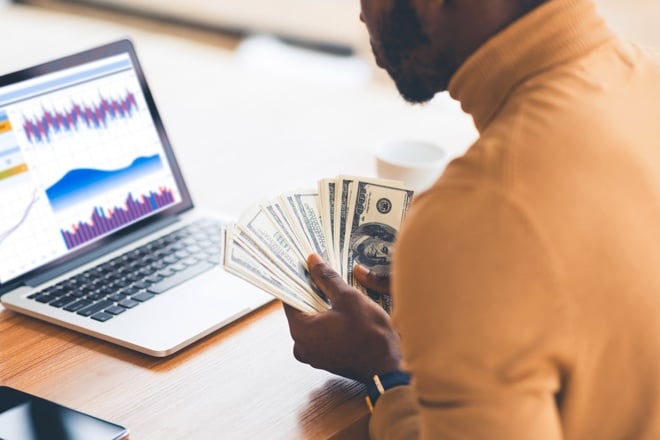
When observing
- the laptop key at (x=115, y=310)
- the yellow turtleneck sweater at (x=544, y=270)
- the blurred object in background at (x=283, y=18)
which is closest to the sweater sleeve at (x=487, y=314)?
the yellow turtleneck sweater at (x=544, y=270)

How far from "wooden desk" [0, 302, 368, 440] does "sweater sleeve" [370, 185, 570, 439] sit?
26 cm

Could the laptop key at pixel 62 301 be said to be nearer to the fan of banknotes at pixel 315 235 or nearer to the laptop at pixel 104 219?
the laptop at pixel 104 219

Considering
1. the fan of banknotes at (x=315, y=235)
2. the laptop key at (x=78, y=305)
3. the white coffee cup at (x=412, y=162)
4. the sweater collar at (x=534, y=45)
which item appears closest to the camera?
the sweater collar at (x=534, y=45)

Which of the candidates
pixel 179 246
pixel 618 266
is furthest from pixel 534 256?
pixel 179 246

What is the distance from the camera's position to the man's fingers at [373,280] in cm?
112

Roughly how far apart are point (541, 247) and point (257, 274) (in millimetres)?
434

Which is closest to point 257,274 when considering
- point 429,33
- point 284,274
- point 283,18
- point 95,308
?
point 284,274

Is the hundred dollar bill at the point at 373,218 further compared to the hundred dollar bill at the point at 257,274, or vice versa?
the hundred dollar bill at the point at 373,218

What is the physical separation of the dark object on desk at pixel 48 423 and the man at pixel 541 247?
1.23 feet

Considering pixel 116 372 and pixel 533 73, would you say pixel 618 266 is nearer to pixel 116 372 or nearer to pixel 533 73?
pixel 533 73

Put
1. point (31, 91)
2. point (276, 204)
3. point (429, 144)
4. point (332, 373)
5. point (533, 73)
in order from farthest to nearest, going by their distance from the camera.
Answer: point (429, 144) < point (31, 91) < point (276, 204) < point (332, 373) < point (533, 73)

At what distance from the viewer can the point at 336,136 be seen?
1.88 m

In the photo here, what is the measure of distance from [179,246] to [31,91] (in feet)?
1.09

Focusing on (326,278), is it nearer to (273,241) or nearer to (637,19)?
(273,241)
